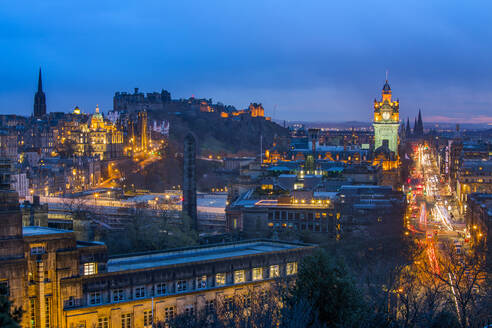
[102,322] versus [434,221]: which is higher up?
[102,322]

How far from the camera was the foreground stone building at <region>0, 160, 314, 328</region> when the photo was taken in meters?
30.1

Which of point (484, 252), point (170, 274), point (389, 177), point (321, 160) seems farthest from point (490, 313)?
point (321, 160)

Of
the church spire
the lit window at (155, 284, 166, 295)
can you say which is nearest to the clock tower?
the church spire

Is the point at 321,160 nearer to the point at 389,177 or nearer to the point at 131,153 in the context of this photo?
the point at 389,177

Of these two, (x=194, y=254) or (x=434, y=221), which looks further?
(x=434, y=221)

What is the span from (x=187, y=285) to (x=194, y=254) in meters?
4.82

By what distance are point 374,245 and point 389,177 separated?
183 ft

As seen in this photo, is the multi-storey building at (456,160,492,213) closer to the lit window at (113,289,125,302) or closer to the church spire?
the lit window at (113,289,125,302)

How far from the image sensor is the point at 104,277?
34125mm

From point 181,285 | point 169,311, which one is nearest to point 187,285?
point 181,285

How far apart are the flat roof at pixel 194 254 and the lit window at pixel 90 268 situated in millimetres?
1406

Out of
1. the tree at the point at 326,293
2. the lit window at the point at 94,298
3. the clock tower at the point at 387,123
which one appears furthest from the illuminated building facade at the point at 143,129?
the tree at the point at 326,293

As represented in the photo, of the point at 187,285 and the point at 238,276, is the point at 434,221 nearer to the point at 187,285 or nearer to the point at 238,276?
the point at 238,276

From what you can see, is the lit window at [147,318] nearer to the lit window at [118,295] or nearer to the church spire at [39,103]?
the lit window at [118,295]
